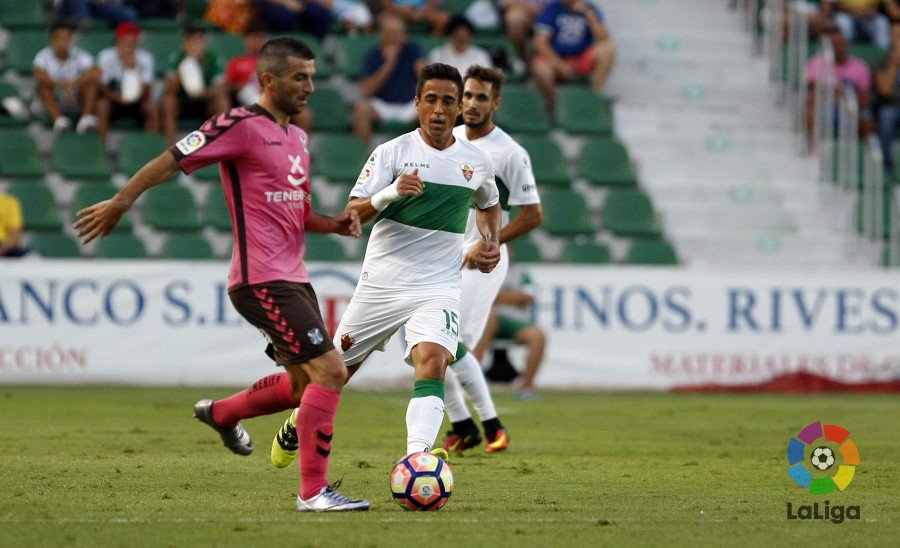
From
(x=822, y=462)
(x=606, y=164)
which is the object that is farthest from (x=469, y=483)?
(x=606, y=164)

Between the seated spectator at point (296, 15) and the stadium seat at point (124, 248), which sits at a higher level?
the seated spectator at point (296, 15)

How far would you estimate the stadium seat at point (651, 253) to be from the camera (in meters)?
18.5

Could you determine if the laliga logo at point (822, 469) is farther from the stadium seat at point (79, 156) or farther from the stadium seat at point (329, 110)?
the stadium seat at point (79, 156)

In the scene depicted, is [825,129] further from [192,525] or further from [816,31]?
[192,525]

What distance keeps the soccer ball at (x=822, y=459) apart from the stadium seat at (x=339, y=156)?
1042 cm

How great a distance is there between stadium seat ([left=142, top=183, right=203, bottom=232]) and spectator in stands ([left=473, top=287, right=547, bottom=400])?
449 centimetres

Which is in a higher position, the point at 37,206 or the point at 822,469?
the point at 37,206

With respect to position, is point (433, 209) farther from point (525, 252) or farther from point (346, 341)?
point (525, 252)

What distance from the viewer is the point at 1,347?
15992 mm

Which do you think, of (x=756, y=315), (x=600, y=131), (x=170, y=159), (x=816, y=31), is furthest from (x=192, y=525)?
(x=816, y=31)

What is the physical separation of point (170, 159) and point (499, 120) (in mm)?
13455

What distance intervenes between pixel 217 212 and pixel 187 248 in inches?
30.9

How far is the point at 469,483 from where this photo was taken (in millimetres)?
8094

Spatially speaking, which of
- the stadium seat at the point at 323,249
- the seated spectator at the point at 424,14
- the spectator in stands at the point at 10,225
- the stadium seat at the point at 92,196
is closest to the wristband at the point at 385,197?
the stadium seat at the point at 323,249
